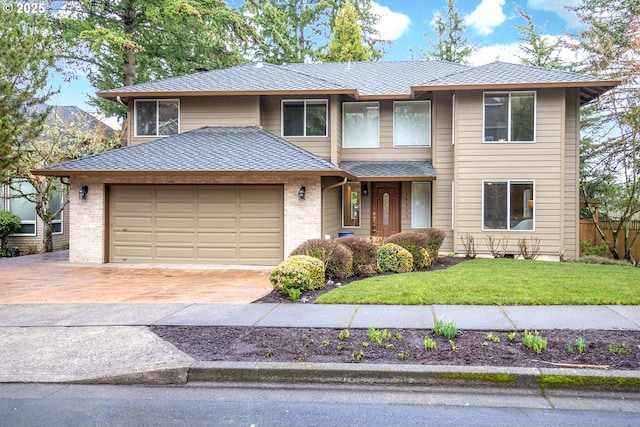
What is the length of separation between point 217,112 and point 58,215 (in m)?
7.87

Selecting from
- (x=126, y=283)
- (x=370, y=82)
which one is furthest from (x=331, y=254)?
(x=370, y=82)

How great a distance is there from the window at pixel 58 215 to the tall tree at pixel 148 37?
664 cm

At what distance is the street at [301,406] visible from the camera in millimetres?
3951

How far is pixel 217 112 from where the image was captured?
637 inches

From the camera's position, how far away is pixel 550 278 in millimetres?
10219

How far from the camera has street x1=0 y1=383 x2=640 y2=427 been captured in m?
3.95

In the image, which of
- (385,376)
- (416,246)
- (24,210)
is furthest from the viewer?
(24,210)

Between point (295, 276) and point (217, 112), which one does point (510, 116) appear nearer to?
point (217, 112)

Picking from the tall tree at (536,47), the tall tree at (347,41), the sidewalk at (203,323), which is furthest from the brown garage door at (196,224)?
the tall tree at (347,41)

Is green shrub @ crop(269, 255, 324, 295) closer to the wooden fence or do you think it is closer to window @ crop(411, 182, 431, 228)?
window @ crop(411, 182, 431, 228)

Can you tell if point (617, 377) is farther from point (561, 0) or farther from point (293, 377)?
point (561, 0)

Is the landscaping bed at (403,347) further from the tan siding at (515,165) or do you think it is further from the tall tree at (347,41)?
the tall tree at (347,41)

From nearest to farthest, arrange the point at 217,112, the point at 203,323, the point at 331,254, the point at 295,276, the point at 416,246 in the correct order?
1. the point at 203,323
2. the point at 295,276
3. the point at 331,254
4. the point at 416,246
5. the point at 217,112

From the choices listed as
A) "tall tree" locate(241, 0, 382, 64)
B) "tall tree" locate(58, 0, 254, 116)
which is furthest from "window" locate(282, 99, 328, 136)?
"tall tree" locate(241, 0, 382, 64)
